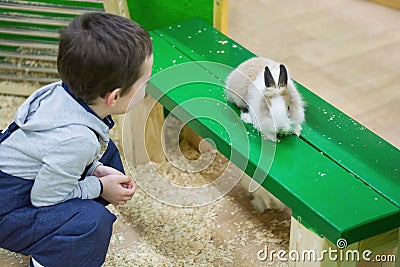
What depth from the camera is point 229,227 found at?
2.26 m

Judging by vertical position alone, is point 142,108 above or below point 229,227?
above

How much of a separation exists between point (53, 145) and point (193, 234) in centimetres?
70

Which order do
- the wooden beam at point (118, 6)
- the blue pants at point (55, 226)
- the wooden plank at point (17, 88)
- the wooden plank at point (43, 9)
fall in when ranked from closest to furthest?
the blue pants at point (55, 226) < the wooden beam at point (118, 6) < the wooden plank at point (43, 9) < the wooden plank at point (17, 88)

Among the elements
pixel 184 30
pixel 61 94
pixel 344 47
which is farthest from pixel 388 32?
pixel 61 94

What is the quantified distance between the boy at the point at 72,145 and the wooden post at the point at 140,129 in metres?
0.63

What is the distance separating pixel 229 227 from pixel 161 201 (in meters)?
0.25

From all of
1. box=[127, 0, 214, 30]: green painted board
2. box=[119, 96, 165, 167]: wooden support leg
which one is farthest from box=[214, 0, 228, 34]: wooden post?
box=[119, 96, 165, 167]: wooden support leg

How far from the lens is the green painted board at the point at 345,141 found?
5.91 ft

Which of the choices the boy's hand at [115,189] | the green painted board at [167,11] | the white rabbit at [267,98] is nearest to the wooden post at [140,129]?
the green painted board at [167,11]

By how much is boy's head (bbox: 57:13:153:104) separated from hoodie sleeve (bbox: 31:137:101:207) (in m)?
0.12

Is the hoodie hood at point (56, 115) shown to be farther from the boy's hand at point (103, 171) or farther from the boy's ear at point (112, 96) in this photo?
the boy's hand at point (103, 171)

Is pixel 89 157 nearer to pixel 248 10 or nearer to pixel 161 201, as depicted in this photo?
pixel 161 201

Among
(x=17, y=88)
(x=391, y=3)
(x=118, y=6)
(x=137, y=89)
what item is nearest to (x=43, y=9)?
(x=17, y=88)

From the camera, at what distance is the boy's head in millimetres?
1628
